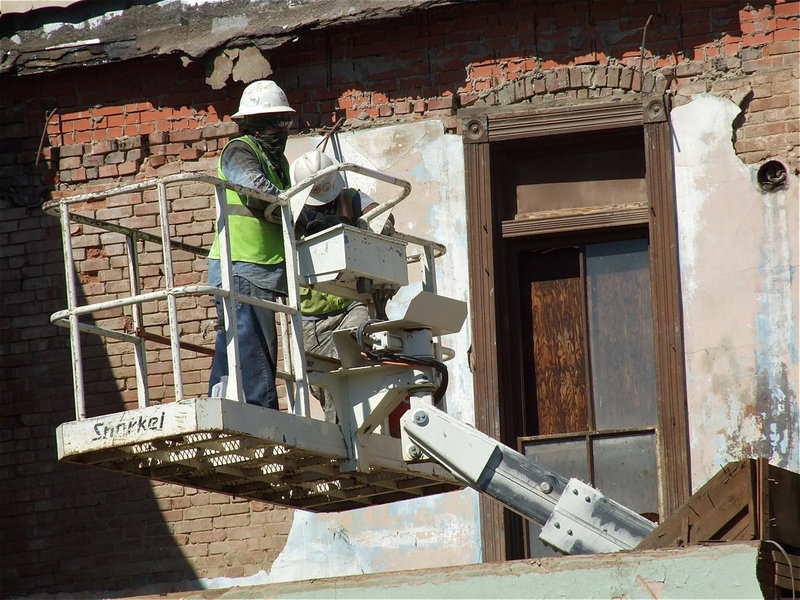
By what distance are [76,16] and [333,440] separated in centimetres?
525

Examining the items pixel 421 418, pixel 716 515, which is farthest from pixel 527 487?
pixel 716 515

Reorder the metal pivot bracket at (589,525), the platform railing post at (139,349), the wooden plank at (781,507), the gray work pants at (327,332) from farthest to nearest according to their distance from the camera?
the gray work pants at (327,332), the platform railing post at (139,349), the metal pivot bracket at (589,525), the wooden plank at (781,507)

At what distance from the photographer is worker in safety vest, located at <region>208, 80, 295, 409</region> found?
7121mm

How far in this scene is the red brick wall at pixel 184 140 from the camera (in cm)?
1002

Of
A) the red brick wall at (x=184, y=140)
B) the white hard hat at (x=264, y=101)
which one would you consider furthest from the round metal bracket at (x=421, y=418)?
the red brick wall at (x=184, y=140)

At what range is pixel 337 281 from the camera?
7188 mm

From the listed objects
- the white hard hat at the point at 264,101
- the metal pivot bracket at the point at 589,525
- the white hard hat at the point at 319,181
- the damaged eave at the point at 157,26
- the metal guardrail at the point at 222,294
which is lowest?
the metal pivot bracket at the point at 589,525

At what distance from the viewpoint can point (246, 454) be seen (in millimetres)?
7000

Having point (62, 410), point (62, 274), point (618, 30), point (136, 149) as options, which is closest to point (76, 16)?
point (136, 149)

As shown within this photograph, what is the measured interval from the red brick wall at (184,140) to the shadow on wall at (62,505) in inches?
0.4

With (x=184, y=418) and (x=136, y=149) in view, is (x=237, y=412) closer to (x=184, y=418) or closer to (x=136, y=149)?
(x=184, y=418)

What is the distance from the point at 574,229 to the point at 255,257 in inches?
134

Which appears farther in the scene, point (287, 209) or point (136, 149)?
point (136, 149)

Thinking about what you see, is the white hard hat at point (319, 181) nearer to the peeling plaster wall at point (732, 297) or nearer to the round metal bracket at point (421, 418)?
the round metal bracket at point (421, 418)
